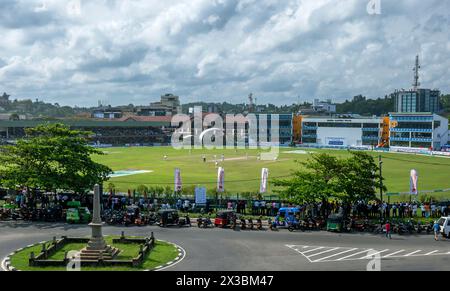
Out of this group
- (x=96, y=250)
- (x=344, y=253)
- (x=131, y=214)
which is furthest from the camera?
(x=131, y=214)

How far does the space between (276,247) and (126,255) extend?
8224mm

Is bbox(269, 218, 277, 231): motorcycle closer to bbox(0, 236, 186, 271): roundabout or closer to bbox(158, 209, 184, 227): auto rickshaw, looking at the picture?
bbox(158, 209, 184, 227): auto rickshaw

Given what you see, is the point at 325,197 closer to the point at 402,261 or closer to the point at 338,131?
the point at 402,261

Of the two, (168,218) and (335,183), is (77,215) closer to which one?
(168,218)

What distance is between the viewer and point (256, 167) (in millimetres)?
72375

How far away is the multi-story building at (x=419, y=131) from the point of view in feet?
361

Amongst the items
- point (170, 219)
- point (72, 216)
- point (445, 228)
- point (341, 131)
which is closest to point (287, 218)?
point (170, 219)

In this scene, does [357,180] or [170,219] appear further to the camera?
[357,180]

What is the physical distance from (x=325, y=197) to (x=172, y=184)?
24.4 m

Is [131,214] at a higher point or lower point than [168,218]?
higher

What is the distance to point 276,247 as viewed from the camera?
88.3 ft

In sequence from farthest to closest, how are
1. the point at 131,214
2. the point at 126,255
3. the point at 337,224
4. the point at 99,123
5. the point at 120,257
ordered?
the point at 99,123, the point at 131,214, the point at 337,224, the point at 126,255, the point at 120,257

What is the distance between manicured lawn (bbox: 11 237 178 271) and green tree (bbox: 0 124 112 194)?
1041cm
